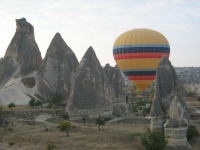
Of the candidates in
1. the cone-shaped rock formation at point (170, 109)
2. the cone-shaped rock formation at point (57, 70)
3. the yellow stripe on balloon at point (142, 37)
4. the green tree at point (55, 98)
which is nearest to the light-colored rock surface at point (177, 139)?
the cone-shaped rock formation at point (170, 109)

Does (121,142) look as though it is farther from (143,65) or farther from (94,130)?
(143,65)

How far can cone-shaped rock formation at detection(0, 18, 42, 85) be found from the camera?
5534cm

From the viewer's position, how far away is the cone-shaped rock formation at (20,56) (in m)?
55.3

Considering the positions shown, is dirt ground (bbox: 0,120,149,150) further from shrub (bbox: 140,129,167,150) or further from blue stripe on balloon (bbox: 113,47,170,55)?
blue stripe on balloon (bbox: 113,47,170,55)

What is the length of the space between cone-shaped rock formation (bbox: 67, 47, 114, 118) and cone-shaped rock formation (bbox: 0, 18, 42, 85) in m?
18.9

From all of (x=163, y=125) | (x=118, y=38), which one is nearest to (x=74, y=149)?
(x=163, y=125)

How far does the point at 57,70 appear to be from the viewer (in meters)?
51.1

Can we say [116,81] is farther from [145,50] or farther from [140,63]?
[145,50]

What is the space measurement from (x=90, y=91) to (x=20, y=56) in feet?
74.8

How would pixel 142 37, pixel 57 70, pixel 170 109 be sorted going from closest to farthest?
pixel 170 109 < pixel 142 37 < pixel 57 70

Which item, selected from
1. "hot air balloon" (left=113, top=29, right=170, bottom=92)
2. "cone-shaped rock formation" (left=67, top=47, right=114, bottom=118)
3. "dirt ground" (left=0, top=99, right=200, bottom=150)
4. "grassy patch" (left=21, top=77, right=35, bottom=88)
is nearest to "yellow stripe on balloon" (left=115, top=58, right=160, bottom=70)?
"hot air balloon" (left=113, top=29, right=170, bottom=92)

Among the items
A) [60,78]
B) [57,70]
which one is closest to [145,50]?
[60,78]

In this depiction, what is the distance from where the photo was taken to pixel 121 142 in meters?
24.4

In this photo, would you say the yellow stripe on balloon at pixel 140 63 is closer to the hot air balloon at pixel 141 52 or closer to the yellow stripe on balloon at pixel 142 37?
the hot air balloon at pixel 141 52
